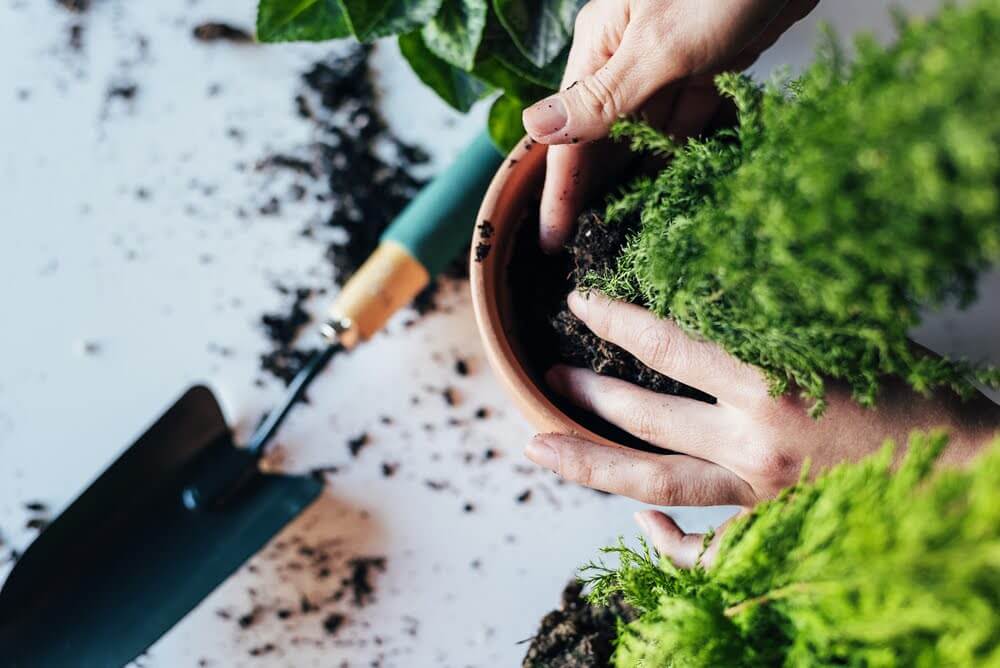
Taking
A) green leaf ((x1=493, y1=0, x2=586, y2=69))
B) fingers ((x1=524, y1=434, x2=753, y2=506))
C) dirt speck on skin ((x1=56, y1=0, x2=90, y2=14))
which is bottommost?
fingers ((x1=524, y1=434, x2=753, y2=506))

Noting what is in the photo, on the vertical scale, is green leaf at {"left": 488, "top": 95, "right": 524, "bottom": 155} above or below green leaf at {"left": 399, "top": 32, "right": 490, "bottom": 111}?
below

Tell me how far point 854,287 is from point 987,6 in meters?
0.16

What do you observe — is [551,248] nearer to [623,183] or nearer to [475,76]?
[623,183]

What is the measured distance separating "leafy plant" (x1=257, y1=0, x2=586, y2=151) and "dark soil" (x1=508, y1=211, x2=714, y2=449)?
0.60ft

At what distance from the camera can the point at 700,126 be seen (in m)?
0.87

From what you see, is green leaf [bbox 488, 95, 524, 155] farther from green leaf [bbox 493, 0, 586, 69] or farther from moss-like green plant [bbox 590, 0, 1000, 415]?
moss-like green plant [bbox 590, 0, 1000, 415]

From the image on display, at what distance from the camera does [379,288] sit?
1.08 m

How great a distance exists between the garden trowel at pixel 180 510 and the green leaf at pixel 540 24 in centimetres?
18

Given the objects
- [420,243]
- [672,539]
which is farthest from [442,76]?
[672,539]

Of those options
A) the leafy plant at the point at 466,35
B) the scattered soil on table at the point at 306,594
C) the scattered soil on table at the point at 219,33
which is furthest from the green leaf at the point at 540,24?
the scattered soil on table at the point at 306,594

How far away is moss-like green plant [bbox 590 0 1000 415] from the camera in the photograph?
0.42 m

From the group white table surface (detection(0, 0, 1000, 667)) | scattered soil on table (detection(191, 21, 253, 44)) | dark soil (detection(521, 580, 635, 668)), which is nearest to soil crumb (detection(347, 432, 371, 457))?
white table surface (detection(0, 0, 1000, 667))

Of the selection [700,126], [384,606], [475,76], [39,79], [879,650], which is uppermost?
[39,79]

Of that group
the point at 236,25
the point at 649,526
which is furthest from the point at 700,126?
the point at 236,25
